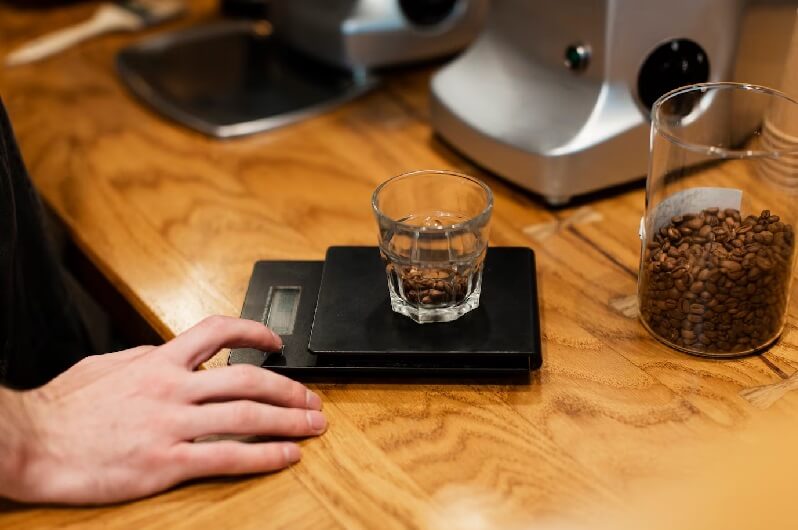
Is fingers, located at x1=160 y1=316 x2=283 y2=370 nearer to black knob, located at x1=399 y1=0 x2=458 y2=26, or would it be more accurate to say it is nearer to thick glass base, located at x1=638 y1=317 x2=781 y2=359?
thick glass base, located at x1=638 y1=317 x2=781 y2=359

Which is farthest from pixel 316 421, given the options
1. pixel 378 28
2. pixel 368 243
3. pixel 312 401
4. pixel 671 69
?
pixel 378 28

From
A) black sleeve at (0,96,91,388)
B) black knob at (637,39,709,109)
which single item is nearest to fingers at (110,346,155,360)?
black sleeve at (0,96,91,388)

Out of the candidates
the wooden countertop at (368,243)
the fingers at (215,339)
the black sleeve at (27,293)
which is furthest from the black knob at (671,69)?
the black sleeve at (27,293)

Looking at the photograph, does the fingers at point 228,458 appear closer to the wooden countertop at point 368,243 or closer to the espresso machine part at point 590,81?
the wooden countertop at point 368,243

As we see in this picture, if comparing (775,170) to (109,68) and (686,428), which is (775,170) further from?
(109,68)

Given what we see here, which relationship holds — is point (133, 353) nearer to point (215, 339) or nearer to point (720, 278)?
point (215, 339)

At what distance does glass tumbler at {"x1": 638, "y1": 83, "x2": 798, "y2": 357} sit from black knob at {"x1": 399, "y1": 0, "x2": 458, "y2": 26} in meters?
0.50

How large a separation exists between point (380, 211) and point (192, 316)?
21 cm

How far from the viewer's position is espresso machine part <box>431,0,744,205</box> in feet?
3.04

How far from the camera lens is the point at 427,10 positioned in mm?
1243

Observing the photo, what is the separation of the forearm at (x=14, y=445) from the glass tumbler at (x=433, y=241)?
0.97 ft

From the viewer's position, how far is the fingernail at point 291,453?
27.2 inches

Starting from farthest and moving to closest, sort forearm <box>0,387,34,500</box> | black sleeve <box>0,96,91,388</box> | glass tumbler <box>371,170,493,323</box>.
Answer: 1. black sleeve <box>0,96,91,388</box>
2. glass tumbler <box>371,170,493,323</box>
3. forearm <box>0,387,34,500</box>

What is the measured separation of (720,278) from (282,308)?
359 millimetres
